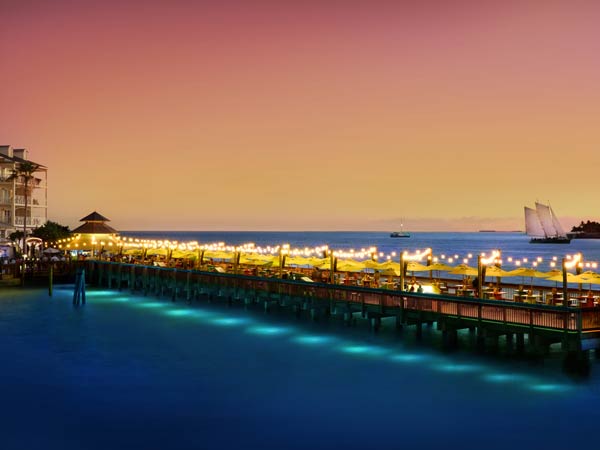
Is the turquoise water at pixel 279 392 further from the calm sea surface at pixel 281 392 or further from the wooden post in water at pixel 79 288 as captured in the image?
the wooden post in water at pixel 79 288

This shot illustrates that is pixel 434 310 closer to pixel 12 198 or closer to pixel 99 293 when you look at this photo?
pixel 99 293

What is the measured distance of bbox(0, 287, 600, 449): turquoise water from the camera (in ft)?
63.7

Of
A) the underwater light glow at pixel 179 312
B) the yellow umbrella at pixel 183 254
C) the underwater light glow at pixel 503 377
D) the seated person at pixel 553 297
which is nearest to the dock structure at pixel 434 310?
the underwater light glow at pixel 503 377

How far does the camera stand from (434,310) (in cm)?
3025

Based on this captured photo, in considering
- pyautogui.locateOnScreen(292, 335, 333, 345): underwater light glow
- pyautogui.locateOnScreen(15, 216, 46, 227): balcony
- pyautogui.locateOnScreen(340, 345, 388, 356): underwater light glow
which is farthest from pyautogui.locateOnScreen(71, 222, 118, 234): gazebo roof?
pyautogui.locateOnScreen(340, 345, 388, 356): underwater light glow

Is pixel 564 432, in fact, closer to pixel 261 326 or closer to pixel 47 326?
pixel 261 326

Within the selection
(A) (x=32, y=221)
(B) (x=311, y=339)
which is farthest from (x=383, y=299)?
(A) (x=32, y=221)

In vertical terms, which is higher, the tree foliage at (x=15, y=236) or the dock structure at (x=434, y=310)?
the tree foliage at (x=15, y=236)

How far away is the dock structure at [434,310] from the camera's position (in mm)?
24672

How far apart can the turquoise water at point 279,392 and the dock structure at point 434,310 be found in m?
1.28

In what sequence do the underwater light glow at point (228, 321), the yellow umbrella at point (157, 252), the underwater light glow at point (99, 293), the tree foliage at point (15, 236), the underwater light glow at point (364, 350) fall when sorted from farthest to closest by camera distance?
the tree foliage at point (15, 236) → the yellow umbrella at point (157, 252) → the underwater light glow at point (99, 293) → the underwater light glow at point (228, 321) → the underwater light glow at point (364, 350)

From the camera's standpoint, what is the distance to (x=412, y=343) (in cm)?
3198

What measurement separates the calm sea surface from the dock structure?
4.14 feet

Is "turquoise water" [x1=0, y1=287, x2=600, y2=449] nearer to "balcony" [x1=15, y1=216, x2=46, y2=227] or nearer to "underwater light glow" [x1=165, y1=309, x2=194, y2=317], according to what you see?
"underwater light glow" [x1=165, y1=309, x2=194, y2=317]
